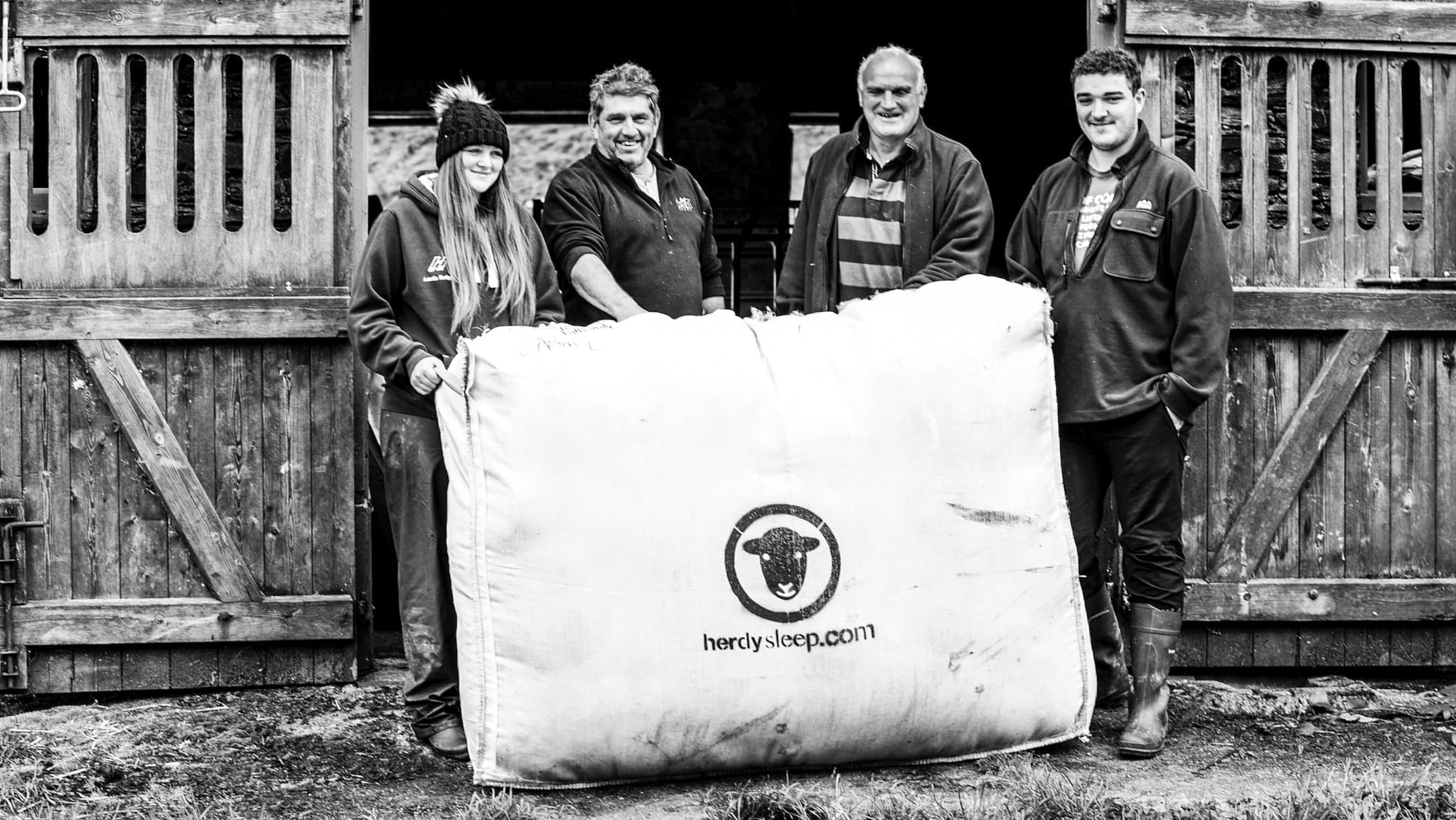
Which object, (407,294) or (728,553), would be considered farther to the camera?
(407,294)

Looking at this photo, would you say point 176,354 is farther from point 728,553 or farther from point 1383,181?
point 1383,181

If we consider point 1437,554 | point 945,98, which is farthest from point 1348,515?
point 945,98

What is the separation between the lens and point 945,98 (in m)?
10.3

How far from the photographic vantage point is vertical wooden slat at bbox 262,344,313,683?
4.27 meters

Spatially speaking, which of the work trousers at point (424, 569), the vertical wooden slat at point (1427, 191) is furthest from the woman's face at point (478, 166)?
the vertical wooden slat at point (1427, 191)

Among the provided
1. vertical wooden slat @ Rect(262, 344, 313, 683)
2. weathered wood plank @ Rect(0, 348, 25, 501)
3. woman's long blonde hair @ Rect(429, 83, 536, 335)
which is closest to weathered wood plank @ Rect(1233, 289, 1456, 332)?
woman's long blonde hair @ Rect(429, 83, 536, 335)

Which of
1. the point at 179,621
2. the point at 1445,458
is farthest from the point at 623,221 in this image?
the point at 1445,458

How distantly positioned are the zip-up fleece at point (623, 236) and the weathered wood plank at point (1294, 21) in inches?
61.3

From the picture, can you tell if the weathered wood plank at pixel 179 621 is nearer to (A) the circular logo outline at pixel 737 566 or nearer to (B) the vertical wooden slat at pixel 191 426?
(B) the vertical wooden slat at pixel 191 426

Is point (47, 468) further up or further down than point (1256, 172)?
further down

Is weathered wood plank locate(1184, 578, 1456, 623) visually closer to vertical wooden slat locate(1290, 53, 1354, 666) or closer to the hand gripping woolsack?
vertical wooden slat locate(1290, 53, 1354, 666)

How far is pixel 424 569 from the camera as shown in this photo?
11.8ft

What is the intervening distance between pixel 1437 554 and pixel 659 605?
272 centimetres

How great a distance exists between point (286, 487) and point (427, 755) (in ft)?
3.48
